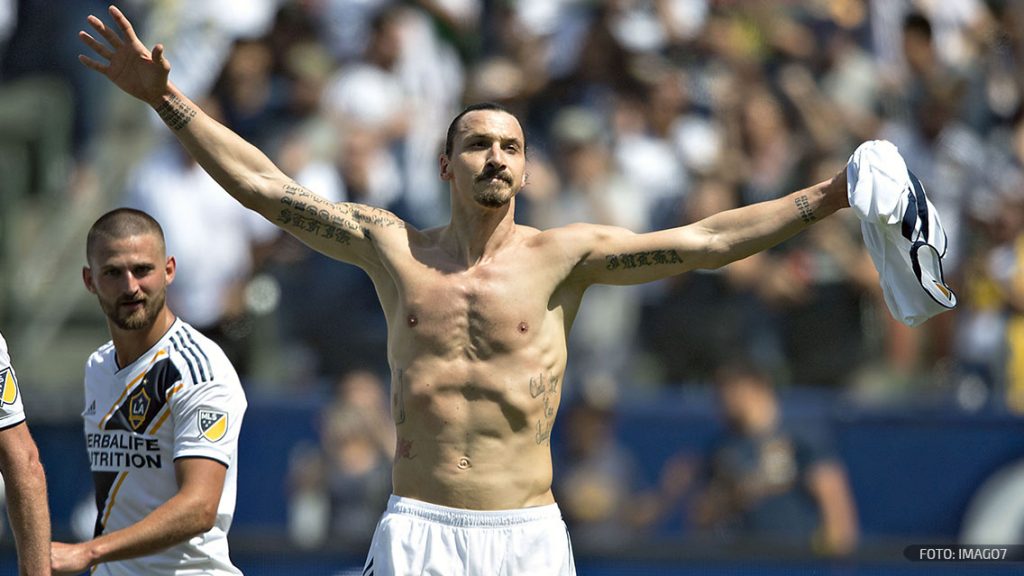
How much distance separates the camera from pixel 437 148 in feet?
39.3

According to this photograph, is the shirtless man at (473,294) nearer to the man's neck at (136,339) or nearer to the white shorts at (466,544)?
the white shorts at (466,544)

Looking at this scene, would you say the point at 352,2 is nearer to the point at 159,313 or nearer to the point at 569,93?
the point at 569,93

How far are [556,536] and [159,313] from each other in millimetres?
1792

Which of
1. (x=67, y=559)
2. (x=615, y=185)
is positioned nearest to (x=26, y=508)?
(x=67, y=559)

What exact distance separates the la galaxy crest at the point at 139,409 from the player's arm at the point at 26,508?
78 centimetres

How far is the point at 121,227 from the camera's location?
570 cm

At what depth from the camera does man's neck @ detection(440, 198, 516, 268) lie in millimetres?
5949

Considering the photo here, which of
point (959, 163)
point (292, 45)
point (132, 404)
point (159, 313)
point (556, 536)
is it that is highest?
point (292, 45)

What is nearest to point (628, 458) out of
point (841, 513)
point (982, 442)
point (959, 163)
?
point (841, 513)

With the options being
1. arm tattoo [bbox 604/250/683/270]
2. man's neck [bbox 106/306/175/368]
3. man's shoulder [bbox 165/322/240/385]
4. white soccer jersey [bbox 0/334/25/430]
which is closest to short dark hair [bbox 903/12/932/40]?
arm tattoo [bbox 604/250/683/270]

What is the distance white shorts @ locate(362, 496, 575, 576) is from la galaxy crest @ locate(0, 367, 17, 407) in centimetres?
151

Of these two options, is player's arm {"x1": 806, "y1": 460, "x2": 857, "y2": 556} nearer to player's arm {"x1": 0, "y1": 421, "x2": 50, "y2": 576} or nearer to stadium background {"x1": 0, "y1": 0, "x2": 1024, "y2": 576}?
stadium background {"x1": 0, "y1": 0, "x2": 1024, "y2": 576}

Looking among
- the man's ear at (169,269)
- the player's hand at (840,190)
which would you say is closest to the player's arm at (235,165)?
the man's ear at (169,269)

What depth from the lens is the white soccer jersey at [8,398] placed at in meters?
4.96
